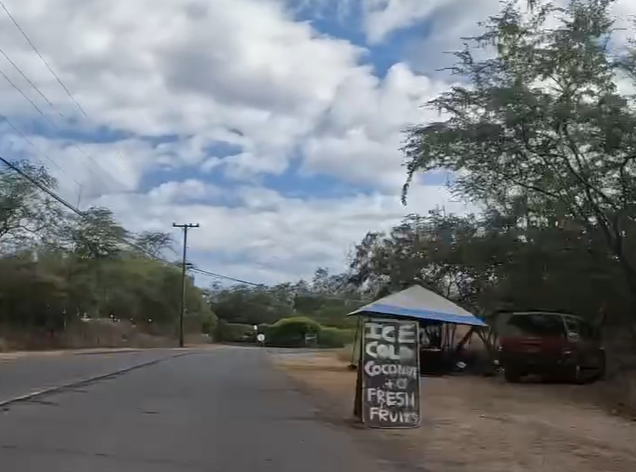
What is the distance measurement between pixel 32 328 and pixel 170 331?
26177mm

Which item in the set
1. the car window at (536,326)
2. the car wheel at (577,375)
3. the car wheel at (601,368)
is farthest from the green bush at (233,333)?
the car wheel at (577,375)

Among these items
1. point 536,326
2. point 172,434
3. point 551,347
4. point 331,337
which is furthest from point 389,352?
point 331,337

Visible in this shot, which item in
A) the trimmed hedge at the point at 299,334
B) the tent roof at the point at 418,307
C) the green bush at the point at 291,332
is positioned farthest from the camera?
the green bush at the point at 291,332

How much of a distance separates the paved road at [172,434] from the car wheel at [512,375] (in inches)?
302

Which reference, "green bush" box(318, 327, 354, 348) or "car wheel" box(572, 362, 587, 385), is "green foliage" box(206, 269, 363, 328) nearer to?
"green bush" box(318, 327, 354, 348)

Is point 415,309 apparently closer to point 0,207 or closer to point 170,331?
point 0,207

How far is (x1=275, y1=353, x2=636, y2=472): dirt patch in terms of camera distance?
40.3 ft

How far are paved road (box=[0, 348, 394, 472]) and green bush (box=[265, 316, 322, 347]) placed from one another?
6296 centimetres

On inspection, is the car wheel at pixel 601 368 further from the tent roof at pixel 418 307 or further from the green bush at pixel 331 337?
the green bush at pixel 331 337

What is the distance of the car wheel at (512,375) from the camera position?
27081 mm

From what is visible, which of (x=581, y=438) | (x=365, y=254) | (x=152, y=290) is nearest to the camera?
(x=581, y=438)

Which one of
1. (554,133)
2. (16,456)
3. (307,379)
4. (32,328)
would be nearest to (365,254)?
(307,379)

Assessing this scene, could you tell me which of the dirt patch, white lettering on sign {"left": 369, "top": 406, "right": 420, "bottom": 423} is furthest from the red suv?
white lettering on sign {"left": 369, "top": 406, "right": 420, "bottom": 423}

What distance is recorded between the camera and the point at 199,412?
17.0m
